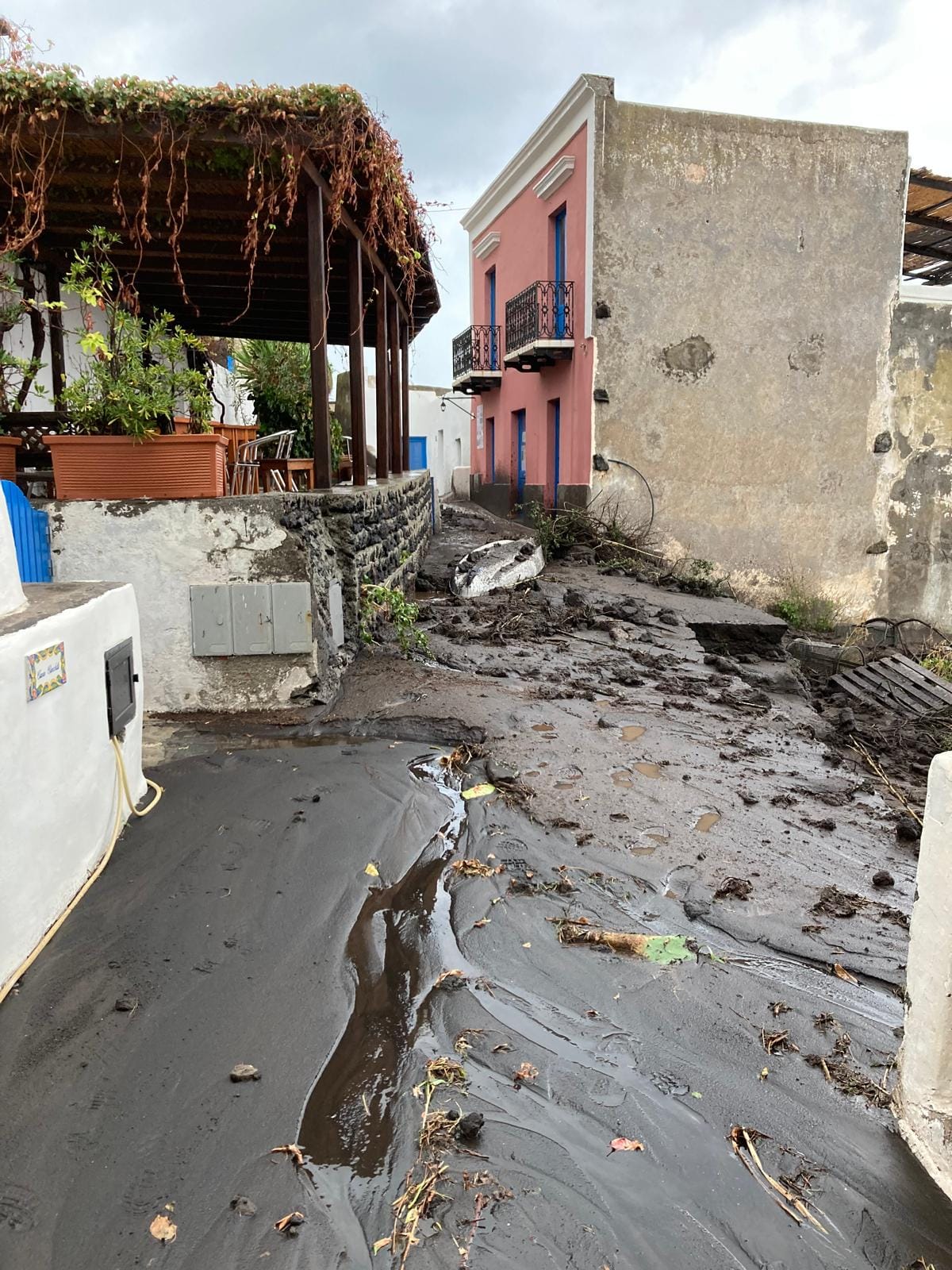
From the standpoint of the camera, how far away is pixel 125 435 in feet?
16.5

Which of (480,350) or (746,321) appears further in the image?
(480,350)

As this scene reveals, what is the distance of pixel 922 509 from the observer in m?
15.1

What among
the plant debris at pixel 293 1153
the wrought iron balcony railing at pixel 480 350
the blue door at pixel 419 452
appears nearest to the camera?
the plant debris at pixel 293 1153

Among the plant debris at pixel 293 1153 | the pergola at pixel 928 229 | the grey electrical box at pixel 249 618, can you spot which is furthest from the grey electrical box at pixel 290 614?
the pergola at pixel 928 229

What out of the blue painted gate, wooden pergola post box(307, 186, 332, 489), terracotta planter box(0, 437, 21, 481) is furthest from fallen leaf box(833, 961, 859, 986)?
terracotta planter box(0, 437, 21, 481)

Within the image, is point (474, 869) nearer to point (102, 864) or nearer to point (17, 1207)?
point (102, 864)

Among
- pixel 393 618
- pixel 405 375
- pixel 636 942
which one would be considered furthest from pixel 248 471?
pixel 636 942

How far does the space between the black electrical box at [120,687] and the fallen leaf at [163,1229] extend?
6.83 feet

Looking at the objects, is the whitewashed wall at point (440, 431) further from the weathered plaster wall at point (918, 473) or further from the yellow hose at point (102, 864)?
the yellow hose at point (102, 864)

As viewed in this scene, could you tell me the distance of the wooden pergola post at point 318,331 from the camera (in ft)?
18.7

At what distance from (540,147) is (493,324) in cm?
440

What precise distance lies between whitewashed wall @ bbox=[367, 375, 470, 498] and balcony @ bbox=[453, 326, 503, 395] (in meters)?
6.74

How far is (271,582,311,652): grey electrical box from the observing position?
→ 5.29 metres

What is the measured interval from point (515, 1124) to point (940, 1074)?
1.03 meters
